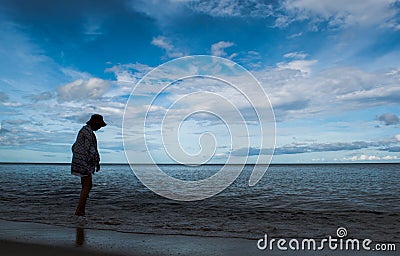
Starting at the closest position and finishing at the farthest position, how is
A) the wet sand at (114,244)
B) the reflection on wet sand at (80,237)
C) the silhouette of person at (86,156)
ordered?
1. the wet sand at (114,244)
2. the reflection on wet sand at (80,237)
3. the silhouette of person at (86,156)

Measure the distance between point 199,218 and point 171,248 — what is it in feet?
16.5

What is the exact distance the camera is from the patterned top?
924 centimetres

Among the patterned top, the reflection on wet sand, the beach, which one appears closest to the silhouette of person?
the patterned top

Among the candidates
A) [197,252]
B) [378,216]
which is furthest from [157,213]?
[378,216]

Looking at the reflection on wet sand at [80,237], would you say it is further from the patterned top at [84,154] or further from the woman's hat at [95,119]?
the woman's hat at [95,119]

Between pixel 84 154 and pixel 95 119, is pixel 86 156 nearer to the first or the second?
pixel 84 154

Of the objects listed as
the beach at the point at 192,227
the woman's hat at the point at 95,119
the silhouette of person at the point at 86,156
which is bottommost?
the beach at the point at 192,227

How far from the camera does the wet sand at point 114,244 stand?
5852mm

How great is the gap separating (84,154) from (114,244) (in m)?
3.60

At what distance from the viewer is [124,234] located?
7578 millimetres

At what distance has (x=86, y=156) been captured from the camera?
937cm

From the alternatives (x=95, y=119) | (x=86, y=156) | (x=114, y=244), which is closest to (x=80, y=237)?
(x=114, y=244)

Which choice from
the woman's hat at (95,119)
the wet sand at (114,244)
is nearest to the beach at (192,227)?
the wet sand at (114,244)

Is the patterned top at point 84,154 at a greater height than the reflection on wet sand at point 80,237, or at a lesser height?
greater
